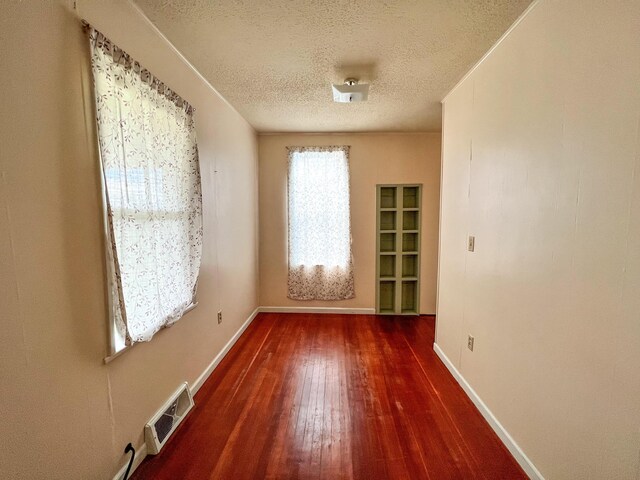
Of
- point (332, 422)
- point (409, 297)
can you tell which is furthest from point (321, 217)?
point (332, 422)

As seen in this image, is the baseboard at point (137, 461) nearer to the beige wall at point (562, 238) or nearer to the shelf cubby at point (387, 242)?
the beige wall at point (562, 238)

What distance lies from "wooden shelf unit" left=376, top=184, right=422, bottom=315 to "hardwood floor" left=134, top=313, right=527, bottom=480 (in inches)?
44.8

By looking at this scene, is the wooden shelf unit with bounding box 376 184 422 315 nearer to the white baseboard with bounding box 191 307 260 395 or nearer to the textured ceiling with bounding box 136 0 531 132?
the textured ceiling with bounding box 136 0 531 132

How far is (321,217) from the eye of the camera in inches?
150

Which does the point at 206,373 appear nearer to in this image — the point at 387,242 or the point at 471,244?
the point at 471,244

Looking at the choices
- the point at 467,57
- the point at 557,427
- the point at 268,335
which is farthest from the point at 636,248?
the point at 268,335

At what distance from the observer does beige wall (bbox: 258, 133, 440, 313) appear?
379 centimetres

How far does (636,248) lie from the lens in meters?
0.96

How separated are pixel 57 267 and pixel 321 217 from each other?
296 cm

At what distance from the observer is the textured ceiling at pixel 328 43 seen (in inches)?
59.2

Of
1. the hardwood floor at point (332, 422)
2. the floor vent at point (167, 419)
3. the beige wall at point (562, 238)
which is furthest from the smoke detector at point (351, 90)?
the floor vent at point (167, 419)

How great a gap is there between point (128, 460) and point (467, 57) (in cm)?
326

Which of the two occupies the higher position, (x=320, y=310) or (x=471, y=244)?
(x=471, y=244)

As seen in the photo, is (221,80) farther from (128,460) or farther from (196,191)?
(128,460)
